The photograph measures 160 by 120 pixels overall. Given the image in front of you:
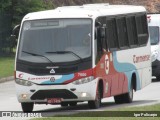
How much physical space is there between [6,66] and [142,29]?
48.9 feet

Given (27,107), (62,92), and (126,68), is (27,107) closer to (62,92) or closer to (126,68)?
(62,92)

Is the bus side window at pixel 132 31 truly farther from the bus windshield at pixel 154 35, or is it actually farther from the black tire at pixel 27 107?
the bus windshield at pixel 154 35

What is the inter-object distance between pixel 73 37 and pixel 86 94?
60.2 inches

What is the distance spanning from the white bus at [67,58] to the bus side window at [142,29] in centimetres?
236

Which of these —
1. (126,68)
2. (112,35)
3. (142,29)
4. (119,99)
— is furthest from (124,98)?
(142,29)

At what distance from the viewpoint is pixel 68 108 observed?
22375mm

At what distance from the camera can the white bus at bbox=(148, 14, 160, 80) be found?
113 ft

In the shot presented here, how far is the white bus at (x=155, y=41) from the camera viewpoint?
34.6 m

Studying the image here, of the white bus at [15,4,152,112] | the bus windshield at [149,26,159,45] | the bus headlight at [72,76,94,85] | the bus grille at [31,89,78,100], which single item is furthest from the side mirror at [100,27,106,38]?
the bus windshield at [149,26,159,45]

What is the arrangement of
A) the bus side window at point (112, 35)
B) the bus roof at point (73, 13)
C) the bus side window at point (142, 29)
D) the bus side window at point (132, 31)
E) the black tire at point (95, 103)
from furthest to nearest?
the bus side window at point (142, 29)
the bus side window at point (132, 31)
the bus side window at point (112, 35)
the bus roof at point (73, 13)
the black tire at point (95, 103)

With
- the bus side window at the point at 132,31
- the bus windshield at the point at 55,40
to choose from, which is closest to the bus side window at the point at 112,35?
the bus side window at the point at 132,31

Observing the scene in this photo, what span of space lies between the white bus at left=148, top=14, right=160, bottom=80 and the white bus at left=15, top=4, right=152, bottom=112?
38.6ft

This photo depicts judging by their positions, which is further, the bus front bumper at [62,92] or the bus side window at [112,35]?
the bus side window at [112,35]

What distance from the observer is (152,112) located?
1780 cm
